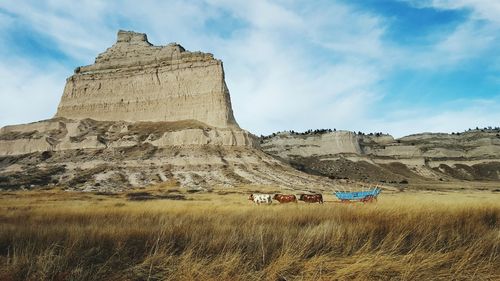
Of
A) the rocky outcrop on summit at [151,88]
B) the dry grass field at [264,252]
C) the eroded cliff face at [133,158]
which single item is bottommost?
the dry grass field at [264,252]

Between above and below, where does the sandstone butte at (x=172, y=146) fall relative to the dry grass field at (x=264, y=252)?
above

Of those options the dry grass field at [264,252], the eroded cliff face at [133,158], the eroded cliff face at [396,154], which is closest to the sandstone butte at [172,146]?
the eroded cliff face at [133,158]

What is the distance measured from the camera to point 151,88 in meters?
84.5

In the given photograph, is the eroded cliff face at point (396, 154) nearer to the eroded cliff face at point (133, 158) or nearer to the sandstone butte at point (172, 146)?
the sandstone butte at point (172, 146)

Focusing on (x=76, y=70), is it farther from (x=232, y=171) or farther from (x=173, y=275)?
(x=173, y=275)

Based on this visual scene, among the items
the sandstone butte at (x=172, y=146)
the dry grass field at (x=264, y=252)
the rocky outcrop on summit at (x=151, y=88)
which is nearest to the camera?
the dry grass field at (x=264, y=252)

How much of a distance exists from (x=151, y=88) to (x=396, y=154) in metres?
76.4

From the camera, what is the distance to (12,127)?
79.1 meters

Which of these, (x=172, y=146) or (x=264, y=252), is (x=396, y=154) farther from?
(x=264, y=252)

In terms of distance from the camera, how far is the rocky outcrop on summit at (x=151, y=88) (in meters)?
78.0

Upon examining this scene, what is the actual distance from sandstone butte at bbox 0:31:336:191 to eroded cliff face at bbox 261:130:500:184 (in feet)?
107

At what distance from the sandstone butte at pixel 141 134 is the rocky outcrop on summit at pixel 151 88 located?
0.71ft

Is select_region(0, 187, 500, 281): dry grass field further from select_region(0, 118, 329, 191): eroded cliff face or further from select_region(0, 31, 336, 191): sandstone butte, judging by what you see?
select_region(0, 31, 336, 191): sandstone butte

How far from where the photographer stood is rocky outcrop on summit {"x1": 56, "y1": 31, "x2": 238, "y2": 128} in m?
78.0
